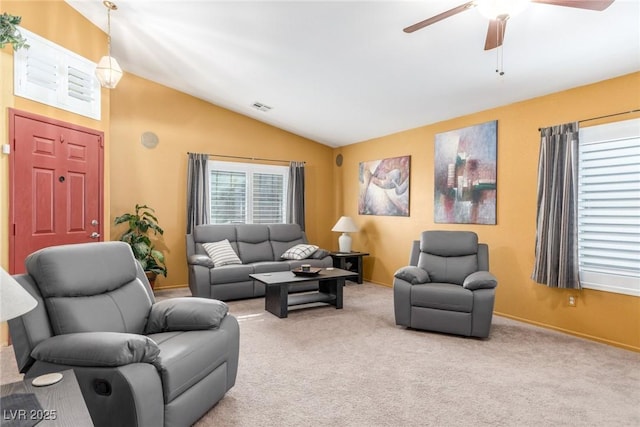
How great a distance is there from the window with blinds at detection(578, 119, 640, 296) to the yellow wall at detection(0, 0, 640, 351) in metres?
0.18

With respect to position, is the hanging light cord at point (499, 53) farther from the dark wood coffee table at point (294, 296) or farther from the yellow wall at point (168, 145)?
the yellow wall at point (168, 145)

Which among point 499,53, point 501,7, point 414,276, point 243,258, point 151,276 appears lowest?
point 151,276

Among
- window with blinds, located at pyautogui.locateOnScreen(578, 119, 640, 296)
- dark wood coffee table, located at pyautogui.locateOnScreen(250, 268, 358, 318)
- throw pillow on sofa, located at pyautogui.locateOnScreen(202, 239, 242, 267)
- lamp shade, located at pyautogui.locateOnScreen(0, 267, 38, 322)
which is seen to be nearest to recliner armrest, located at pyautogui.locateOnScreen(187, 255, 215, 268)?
throw pillow on sofa, located at pyautogui.locateOnScreen(202, 239, 242, 267)

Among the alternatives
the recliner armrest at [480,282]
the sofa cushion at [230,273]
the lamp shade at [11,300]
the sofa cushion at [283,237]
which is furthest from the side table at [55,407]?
the sofa cushion at [283,237]

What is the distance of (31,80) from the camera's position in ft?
11.1

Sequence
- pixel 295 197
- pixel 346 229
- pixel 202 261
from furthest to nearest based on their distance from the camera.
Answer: pixel 295 197
pixel 346 229
pixel 202 261

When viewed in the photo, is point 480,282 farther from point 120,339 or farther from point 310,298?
point 120,339

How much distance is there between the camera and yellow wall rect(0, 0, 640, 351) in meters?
3.50

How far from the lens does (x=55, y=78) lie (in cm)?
360

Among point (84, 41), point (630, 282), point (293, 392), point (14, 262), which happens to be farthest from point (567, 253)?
point (84, 41)

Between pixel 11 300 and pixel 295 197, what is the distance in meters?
5.74

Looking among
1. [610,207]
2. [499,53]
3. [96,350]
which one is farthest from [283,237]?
[96,350]

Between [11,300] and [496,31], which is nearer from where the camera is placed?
[11,300]

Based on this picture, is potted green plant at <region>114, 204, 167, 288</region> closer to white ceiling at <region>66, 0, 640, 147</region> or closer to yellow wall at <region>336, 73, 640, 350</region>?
white ceiling at <region>66, 0, 640, 147</region>
